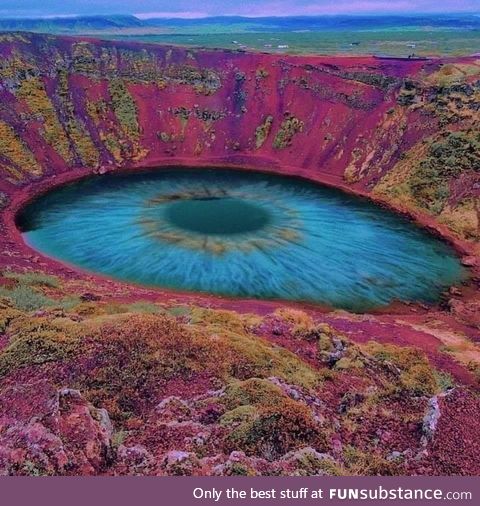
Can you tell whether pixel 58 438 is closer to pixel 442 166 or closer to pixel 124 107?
pixel 442 166

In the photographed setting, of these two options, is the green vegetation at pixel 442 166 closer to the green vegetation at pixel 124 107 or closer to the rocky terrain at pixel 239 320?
the rocky terrain at pixel 239 320

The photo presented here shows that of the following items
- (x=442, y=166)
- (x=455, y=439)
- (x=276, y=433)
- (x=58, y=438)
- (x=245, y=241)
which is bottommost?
(x=245, y=241)

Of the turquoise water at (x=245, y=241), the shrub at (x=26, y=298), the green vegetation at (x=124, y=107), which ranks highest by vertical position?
the green vegetation at (x=124, y=107)

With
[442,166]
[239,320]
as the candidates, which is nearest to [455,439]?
[239,320]

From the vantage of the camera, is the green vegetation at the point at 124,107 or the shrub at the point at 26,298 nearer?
the shrub at the point at 26,298

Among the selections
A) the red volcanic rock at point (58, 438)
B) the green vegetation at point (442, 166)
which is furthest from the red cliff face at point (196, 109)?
the red volcanic rock at point (58, 438)

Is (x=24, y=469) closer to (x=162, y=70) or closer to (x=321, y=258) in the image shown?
(x=321, y=258)

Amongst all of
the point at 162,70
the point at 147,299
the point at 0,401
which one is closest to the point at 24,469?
the point at 0,401
